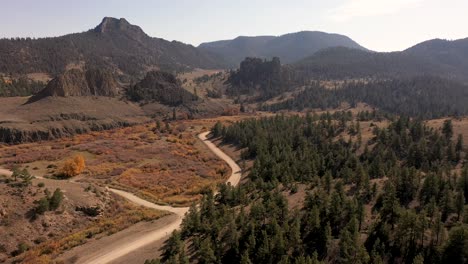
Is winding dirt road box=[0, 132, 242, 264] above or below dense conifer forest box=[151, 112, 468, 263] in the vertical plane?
below

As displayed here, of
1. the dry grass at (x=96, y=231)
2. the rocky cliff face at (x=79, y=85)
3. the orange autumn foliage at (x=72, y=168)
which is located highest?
the rocky cliff face at (x=79, y=85)

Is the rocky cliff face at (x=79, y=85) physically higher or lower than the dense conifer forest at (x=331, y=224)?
higher

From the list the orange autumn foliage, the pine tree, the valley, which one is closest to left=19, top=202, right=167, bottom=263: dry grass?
the valley

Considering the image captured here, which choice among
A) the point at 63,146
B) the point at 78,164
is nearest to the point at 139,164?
the point at 78,164

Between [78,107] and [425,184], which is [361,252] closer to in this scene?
[425,184]

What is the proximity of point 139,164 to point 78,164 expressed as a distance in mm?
17563

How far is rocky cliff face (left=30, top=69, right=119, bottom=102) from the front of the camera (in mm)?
165500

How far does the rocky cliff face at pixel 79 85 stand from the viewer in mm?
165500

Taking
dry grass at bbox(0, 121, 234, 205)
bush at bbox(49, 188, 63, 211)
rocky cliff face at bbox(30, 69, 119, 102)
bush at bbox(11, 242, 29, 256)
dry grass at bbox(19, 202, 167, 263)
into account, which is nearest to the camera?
dry grass at bbox(19, 202, 167, 263)

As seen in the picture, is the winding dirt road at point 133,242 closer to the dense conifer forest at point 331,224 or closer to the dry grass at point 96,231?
the dry grass at point 96,231

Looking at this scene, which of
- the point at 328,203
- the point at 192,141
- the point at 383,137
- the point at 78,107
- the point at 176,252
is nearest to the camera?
the point at 176,252

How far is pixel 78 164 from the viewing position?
290ft

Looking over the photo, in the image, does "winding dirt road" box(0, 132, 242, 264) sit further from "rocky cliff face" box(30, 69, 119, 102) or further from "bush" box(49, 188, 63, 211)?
"rocky cliff face" box(30, 69, 119, 102)

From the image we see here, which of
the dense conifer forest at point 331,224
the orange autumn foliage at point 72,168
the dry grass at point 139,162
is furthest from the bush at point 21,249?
the orange autumn foliage at point 72,168
